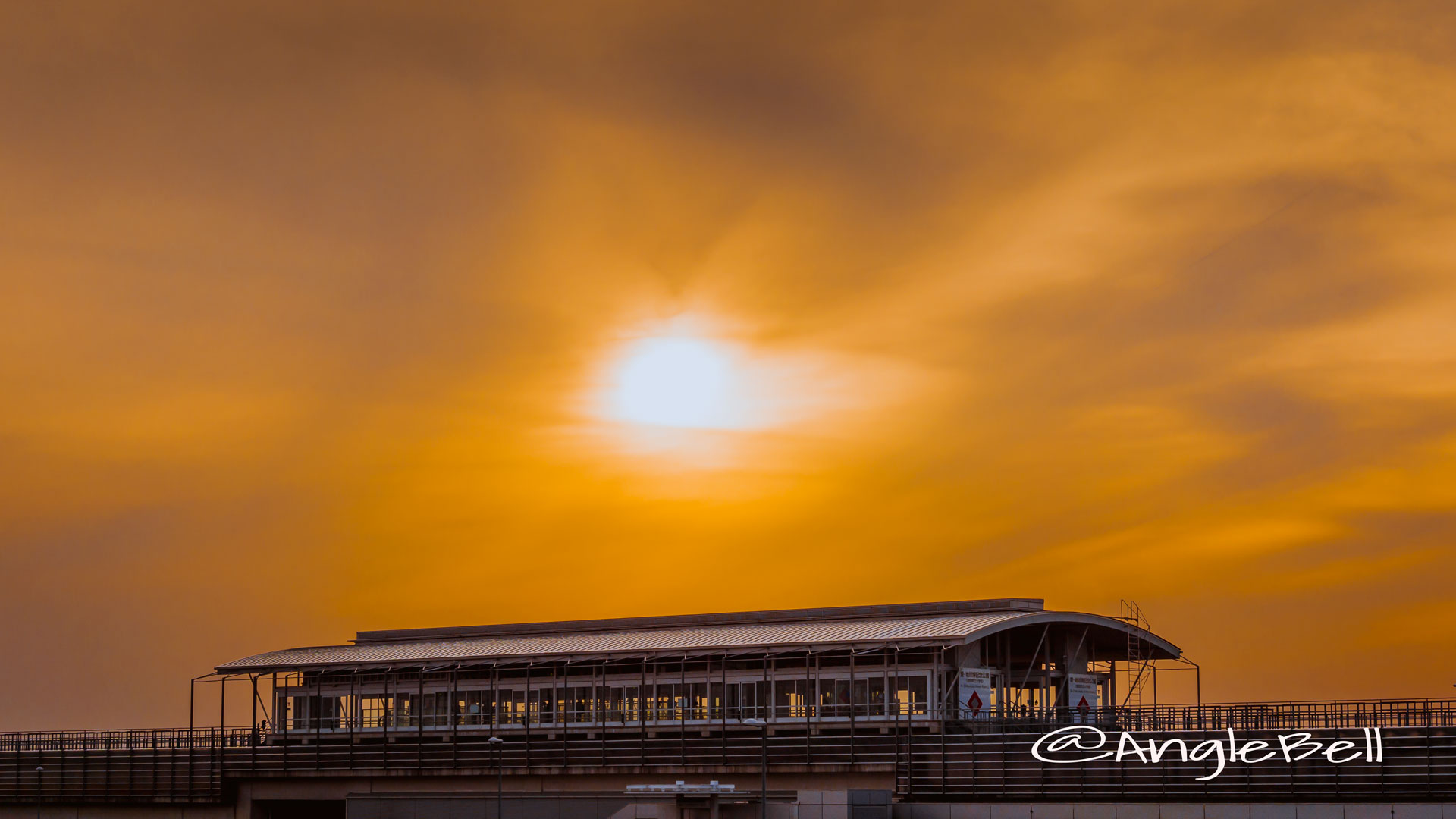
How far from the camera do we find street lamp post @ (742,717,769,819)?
65750mm

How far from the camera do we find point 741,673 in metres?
84.1

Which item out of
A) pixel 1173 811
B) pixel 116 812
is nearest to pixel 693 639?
pixel 1173 811

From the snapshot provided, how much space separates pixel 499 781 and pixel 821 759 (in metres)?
15.1

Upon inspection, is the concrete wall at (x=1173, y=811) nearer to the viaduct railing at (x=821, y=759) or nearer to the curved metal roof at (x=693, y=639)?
the viaduct railing at (x=821, y=759)

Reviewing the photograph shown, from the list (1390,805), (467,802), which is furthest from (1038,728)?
(467,802)

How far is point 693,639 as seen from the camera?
8869 cm

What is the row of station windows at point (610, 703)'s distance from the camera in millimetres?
80000

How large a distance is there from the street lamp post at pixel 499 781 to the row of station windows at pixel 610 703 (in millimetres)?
2417

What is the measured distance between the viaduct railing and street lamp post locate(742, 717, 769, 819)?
338 mm

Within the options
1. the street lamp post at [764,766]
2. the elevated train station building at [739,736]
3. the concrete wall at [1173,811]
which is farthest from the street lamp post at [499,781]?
the concrete wall at [1173,811]

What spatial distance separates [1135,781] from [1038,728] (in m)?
12.1

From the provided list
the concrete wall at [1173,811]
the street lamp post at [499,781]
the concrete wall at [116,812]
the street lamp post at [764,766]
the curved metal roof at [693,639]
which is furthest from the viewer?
the concrete wall at [116,812]

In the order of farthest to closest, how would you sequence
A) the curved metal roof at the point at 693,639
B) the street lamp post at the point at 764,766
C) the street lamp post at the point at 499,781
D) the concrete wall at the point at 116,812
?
the concrete wall at the point at 116,812 → the curved metal roof at the point at 693,639 → the street lamp post at the point at 499,781 → the street lamp post at the point at 764,766

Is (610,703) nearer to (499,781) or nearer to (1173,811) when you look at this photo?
(499,781)
